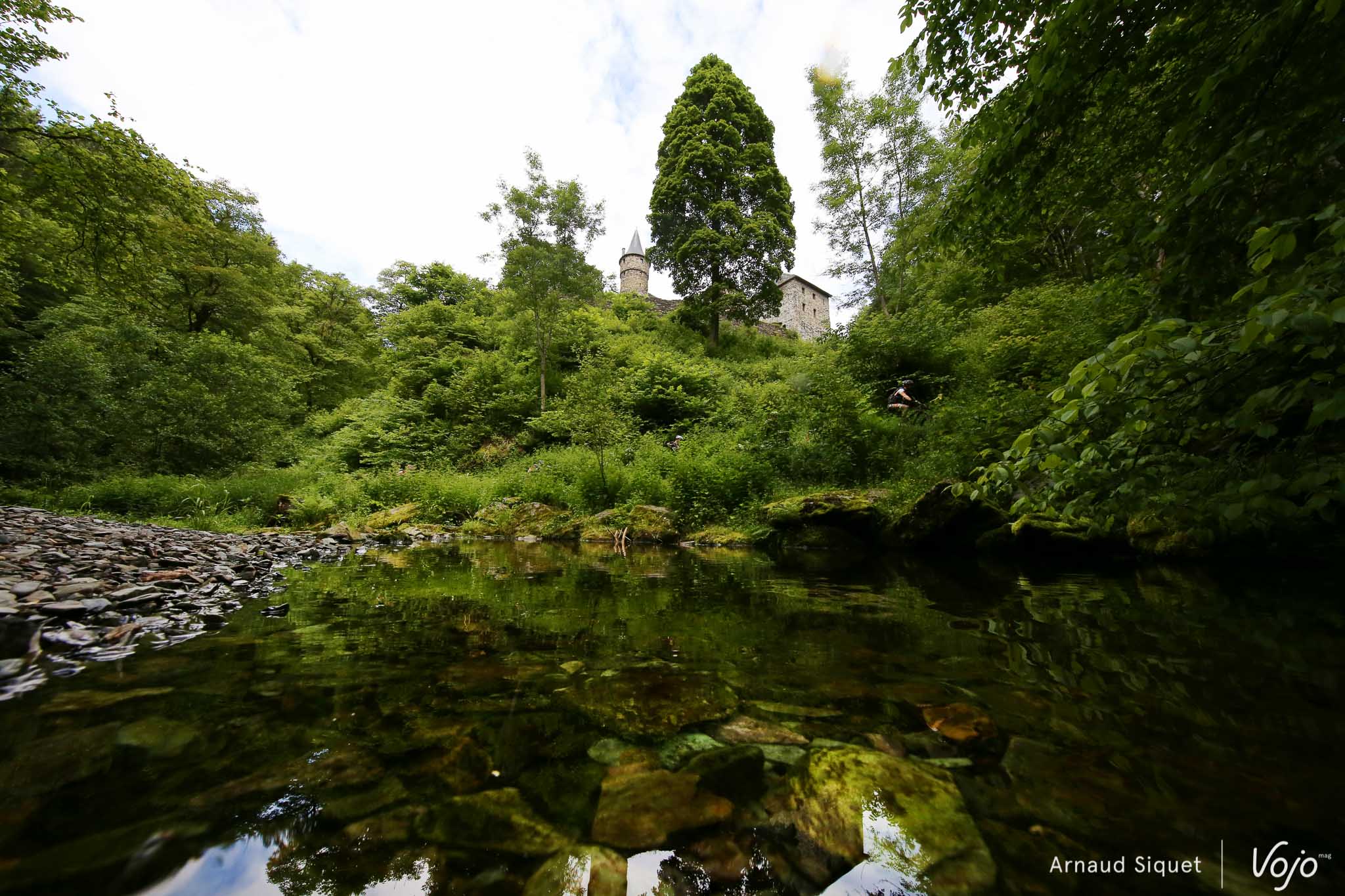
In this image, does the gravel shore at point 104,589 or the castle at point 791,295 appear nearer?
the gravel shore at point 104,589

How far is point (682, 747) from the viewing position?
1.63m

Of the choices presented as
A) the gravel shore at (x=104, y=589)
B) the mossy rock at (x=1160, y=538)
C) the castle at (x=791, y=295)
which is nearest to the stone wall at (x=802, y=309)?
the castle at (x=791, y=295)

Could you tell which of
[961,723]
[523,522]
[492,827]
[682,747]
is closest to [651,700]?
[682,747]

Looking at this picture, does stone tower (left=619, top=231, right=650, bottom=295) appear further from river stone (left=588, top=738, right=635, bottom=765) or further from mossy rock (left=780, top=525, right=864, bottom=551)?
river stone (left=588, top=738, right=635, bottom=765)

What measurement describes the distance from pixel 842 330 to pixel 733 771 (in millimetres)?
12992

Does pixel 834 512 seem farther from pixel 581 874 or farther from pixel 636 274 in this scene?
pixel 636 274

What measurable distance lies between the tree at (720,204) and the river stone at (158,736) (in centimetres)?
2286

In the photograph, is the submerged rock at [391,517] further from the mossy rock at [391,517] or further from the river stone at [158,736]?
the river stone at [158,736]

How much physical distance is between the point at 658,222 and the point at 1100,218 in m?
24.8

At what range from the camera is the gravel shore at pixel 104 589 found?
2246 mm

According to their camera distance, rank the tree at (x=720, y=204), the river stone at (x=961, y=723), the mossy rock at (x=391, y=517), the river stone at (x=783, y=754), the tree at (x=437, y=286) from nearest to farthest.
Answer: the river stone at (x=783, y=754)
the river stone at (x=961, y=723)
the mossy rock at (x=391, y=517)
the tree at (x=720, y=204)
the tree at (x=437, y=286)

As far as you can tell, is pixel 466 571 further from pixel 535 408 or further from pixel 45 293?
pixel 45 293

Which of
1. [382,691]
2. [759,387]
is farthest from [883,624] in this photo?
[759,387]

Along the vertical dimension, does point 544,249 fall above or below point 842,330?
above
